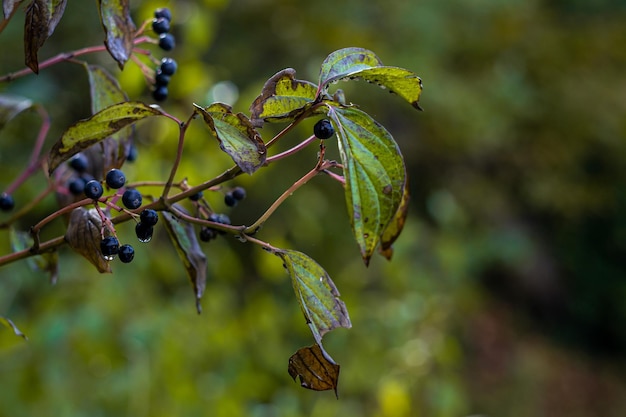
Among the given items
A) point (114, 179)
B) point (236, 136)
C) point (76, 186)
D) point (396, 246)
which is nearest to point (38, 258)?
point (76, 186)

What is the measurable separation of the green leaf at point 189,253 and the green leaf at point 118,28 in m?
0.13

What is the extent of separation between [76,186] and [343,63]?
12.4 inches

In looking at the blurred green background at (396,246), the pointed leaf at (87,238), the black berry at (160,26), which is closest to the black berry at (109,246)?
the pointed leaf at (87,238)

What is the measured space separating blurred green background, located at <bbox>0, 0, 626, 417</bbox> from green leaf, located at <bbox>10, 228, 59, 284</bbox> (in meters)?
0.40

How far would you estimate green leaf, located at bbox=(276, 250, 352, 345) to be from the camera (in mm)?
463

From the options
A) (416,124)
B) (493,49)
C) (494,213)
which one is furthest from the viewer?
(494,213)

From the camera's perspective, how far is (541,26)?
13.6 feet

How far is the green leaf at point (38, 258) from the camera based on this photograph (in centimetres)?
60

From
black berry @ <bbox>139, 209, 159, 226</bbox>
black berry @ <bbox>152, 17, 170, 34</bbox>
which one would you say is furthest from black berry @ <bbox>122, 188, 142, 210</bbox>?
black berry @ <bbox>152, 17, 170, 34</bbox>

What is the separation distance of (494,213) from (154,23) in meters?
4.10

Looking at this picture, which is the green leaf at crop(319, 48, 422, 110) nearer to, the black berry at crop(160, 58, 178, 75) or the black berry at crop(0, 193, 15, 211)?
the black berry at crop(160, 58, 178, 75)

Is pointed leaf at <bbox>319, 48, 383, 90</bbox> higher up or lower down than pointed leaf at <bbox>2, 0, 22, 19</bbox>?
lower down

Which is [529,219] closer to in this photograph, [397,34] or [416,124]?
[416,124]

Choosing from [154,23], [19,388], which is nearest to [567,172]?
[19,388]
